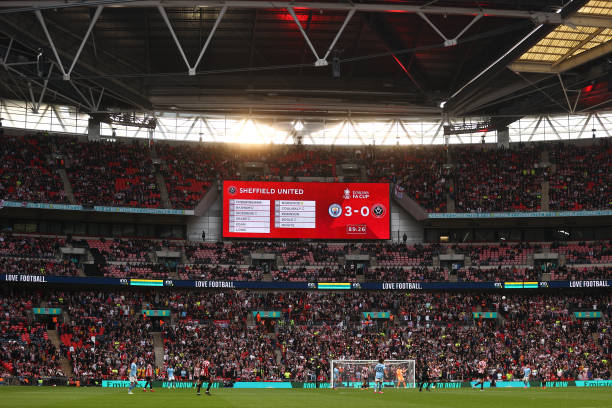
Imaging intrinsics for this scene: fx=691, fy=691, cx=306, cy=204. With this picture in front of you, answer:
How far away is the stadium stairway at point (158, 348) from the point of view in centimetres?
5104

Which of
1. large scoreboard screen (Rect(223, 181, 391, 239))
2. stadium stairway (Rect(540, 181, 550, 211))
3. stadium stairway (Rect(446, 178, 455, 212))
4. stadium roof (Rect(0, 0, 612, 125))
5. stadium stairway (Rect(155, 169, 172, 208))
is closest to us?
stadium roof (Rect(0, 0, 612, 125))

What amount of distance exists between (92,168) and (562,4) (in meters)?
42.7

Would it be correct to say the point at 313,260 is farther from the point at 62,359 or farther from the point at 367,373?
the point at 62,359

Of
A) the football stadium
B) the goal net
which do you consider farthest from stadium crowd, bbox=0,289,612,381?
the goal net

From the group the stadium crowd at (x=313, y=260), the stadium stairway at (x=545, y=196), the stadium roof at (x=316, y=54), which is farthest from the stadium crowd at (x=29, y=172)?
the stadium stairway at (x=545, y=196)

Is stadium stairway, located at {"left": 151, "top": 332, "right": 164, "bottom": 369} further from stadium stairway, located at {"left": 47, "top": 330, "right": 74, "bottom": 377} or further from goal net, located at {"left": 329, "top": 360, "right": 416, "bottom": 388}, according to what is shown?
goal net, located at {"left": 329, "top": 360, "right": 416, "bottom": 388}

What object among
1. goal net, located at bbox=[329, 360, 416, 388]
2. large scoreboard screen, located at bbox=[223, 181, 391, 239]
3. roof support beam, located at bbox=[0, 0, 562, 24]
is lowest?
goal net, located at bbox=[329, 360, 416, 388]

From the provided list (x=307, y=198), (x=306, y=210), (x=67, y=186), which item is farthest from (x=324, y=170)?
(x=67, y=186)

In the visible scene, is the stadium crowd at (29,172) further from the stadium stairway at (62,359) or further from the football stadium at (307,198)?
the stadium stairway at (62,359)

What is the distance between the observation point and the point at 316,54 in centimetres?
4175

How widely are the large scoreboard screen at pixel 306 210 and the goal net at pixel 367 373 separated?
18.9 meters

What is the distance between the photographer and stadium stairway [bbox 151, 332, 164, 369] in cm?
5104

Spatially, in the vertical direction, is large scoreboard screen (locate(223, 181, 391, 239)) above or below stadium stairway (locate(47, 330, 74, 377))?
above

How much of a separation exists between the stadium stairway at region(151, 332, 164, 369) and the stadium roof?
65.9 feet
